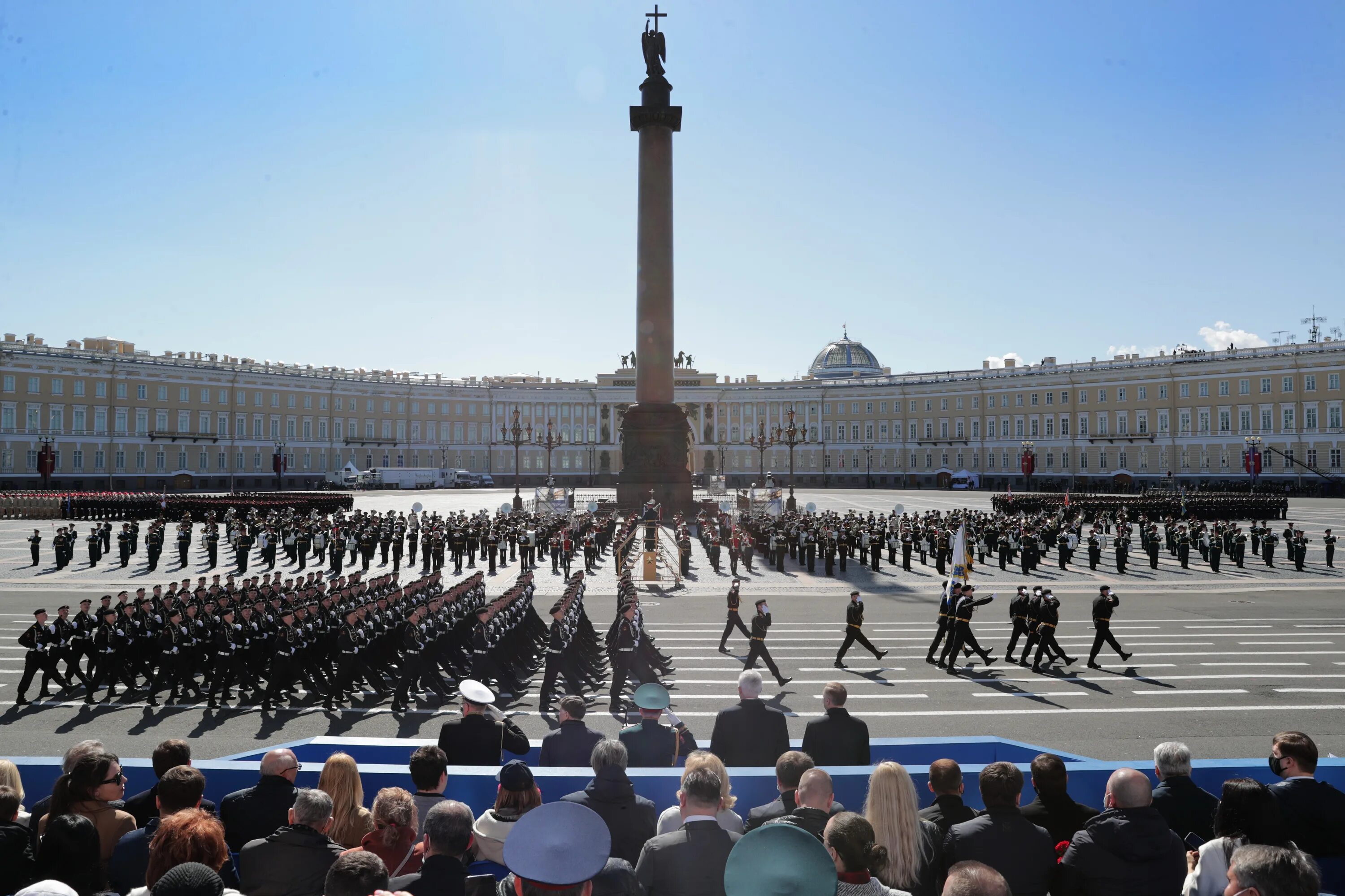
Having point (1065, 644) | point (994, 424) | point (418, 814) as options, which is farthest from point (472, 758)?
point (994, 424)

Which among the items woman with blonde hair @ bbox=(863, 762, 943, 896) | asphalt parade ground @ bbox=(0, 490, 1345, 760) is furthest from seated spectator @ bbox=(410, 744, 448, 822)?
asphalt parade ground @ bbox=(0, 490, 1345, 760)

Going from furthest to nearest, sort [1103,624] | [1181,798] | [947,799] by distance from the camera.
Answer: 1. [1103,624]
2. [1181,798]
3. [947,799]

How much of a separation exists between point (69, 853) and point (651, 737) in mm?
3486

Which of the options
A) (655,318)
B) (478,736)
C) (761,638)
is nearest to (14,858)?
(478,736)

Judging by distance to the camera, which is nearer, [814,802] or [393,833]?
[393,833]

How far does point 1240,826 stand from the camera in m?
4.13

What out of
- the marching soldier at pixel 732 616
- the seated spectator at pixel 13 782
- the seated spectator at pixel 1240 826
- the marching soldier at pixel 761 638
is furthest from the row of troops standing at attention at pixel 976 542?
the seated spectator at pixel 13 782

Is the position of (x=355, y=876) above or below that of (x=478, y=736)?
above

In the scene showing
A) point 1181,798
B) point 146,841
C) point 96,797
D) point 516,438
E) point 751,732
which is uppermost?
point 516,438

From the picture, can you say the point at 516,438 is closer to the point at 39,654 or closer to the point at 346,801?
the point at 39,654

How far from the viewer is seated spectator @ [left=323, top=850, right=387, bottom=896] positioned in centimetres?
307

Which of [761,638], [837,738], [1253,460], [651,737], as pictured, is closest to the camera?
[837,738]

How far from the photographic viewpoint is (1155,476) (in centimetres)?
8231

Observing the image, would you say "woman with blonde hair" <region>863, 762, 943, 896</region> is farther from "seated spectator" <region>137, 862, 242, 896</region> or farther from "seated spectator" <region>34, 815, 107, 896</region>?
"seated spectator" <region>34, 815, 107, 896</region>
